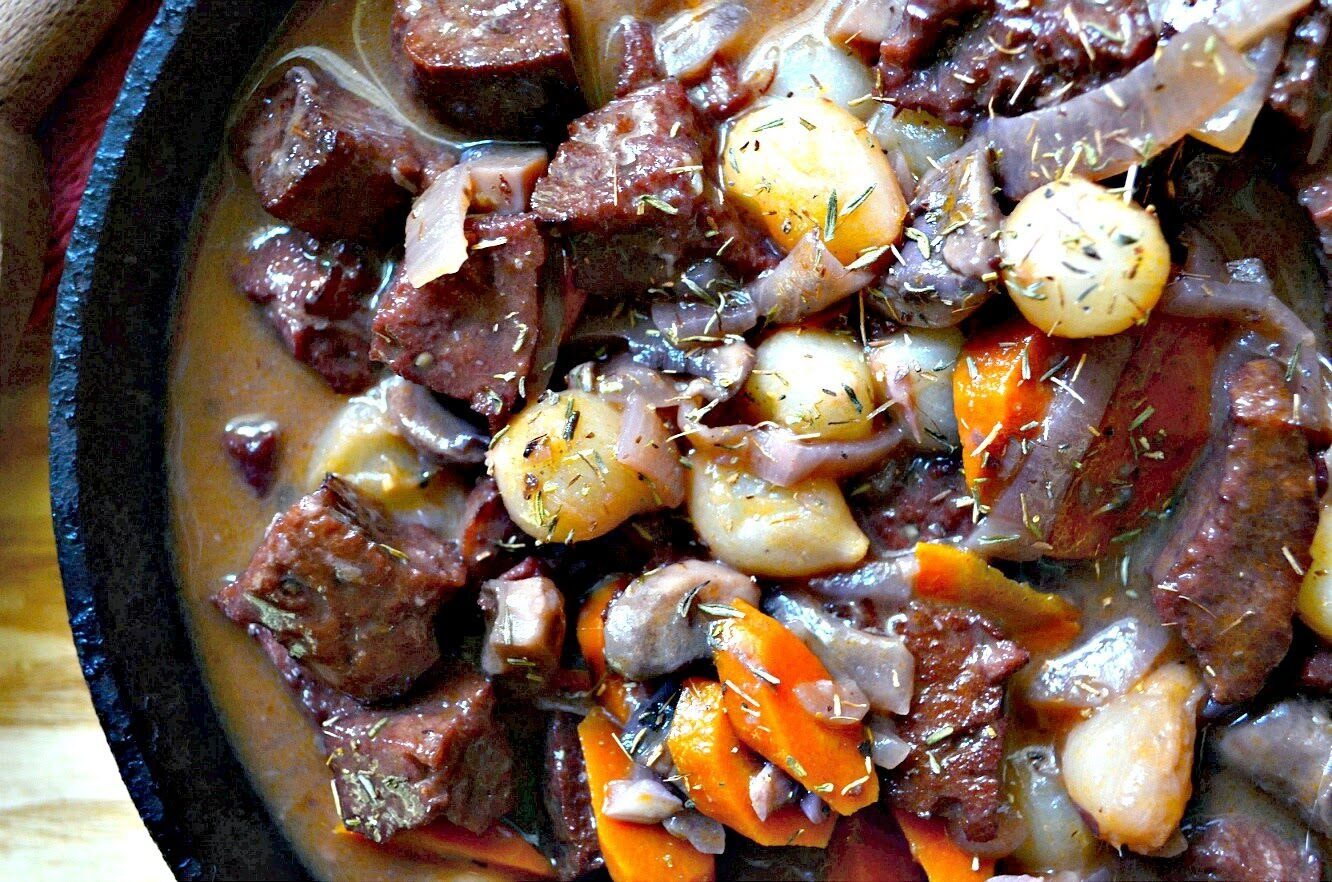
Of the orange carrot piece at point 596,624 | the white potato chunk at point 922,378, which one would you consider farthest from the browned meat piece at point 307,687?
the white potato chunk at point 922,378

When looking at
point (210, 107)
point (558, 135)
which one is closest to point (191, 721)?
point (210, 107)

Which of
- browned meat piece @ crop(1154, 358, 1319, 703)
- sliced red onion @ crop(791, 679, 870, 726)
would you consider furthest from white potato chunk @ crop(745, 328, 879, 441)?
browned meat piece @ crop(1154, 358, 1319, 703)

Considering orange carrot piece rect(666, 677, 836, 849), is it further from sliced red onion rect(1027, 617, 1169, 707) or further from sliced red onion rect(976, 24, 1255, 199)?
sliced red onion rect(976, 24, 1255, 199)

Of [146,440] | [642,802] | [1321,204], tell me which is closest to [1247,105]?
[1321,204]

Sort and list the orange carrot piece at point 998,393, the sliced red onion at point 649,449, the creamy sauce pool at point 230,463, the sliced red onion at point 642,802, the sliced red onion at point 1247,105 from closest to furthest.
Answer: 1. the sliced red onion at point 1247,105
2. the orange carrot piece at point 998,393
3. the sliced red onion at point 649,449
4. the sliced red onion at point 642,802
5. the creamy sauce pool at point 230,463

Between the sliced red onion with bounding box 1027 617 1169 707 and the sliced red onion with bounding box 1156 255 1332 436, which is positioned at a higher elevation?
the sliced red onion with bounding box 1156 255 1332 436

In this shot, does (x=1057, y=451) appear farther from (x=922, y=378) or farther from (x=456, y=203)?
(x=456, y=203)

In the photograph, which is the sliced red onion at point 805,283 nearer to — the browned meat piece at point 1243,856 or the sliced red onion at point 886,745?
the sliced red onion at point 886,745
